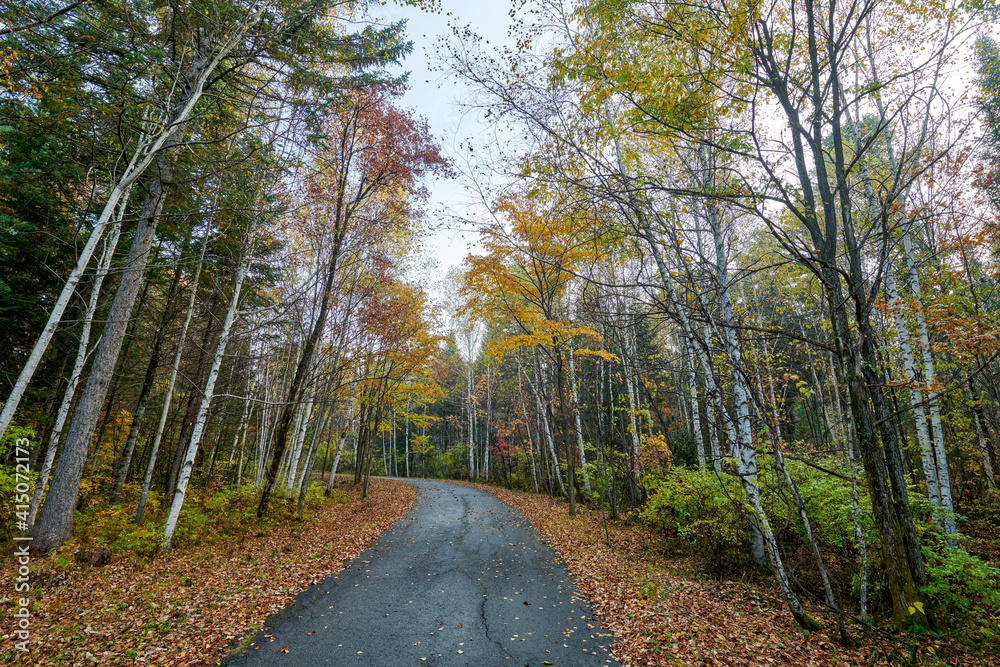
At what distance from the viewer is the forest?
183 inches

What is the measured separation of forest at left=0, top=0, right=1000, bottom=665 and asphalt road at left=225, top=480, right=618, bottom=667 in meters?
2.81

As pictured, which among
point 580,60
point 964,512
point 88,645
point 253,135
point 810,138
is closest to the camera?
point 88,645

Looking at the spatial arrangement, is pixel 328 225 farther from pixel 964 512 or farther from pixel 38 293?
pixel 964 512

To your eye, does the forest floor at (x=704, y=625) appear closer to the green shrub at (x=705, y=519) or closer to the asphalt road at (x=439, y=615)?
the asphalt road at (x=439, y=615)

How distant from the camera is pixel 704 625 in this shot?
510 centimetres

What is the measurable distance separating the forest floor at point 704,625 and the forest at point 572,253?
0.20 metres

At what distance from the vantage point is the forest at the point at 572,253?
183 inches

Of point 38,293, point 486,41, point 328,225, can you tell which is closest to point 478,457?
point 328,225

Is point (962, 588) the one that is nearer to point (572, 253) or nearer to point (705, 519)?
point (705, 519)

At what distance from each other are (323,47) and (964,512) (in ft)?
64.7

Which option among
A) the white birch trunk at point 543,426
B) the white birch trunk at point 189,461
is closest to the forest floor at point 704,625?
the white birch trunk at point 189,461

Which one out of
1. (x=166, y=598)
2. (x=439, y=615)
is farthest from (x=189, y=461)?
(x=439, y=615)

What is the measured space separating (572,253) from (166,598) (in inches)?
409

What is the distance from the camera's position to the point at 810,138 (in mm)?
4746
